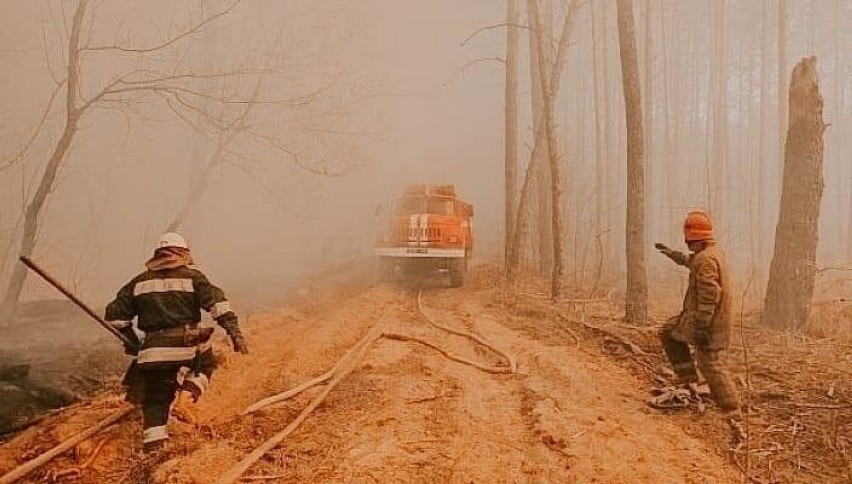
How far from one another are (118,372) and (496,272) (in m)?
9.56

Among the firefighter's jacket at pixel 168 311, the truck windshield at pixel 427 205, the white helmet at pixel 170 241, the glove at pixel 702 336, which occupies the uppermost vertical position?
the truck windshield at pixel 427 205

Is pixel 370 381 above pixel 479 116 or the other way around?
the other way around

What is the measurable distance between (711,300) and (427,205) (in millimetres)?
9655

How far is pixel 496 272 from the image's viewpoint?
1580cm

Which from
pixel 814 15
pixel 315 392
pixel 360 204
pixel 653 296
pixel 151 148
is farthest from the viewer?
pixel 360 204

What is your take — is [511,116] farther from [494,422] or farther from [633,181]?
[494,422]

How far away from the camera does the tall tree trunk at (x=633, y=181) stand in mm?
9344

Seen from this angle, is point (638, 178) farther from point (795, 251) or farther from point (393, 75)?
point (393, 75)

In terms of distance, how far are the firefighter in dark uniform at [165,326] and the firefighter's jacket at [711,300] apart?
4031 millimetres

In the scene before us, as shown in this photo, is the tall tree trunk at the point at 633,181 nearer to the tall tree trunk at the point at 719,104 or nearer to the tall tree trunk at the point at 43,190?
the tall tree trunk at the point at 43,190

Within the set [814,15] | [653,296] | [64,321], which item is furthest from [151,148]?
[814,15]

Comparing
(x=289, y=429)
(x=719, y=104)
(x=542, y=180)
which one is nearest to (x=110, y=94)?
(x=542, y=180)

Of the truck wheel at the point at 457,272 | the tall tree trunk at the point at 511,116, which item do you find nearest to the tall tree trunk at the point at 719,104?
the tall tree trunk at the point at 511,116

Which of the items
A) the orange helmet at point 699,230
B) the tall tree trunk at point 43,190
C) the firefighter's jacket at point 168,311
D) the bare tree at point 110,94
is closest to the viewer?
the firefighter's jacket at point 168,311
